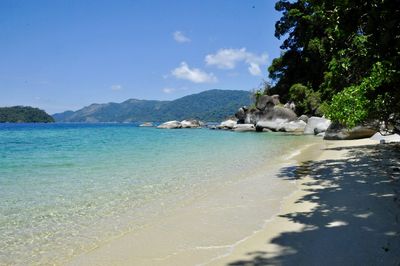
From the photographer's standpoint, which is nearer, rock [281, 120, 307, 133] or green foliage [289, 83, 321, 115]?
rock [281, 120, 307, 133]

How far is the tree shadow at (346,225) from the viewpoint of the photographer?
4.52 m

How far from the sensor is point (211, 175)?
41.6ft

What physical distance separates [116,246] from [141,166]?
977 cm

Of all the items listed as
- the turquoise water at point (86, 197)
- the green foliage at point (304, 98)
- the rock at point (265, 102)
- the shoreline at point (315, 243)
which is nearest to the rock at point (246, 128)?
the rock at point (265, 102)

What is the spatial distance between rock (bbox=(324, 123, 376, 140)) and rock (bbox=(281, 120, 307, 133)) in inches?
695

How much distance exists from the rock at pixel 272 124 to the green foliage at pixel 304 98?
317cm

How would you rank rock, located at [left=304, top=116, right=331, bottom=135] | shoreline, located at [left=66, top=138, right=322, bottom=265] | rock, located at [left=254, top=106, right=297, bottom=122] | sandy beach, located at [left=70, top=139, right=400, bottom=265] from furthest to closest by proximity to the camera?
rock, located at [left=254, top=106, right=297, bottom=122], rock, located at [left=304, top=116, right=331, bottom=135], shoreline, located at [left=66, top=138, right=322, bottom=265], sandy beach, located at [left=70, top=139, right=400, bottom=265]

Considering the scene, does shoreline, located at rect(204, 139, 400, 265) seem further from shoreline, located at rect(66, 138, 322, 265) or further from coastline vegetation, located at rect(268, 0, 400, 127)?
coastline vegetation, located at rect(268, 0, 400, 127)

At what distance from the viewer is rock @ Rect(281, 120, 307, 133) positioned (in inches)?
1704

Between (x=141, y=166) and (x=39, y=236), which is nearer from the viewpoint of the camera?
(x=39, y=236)

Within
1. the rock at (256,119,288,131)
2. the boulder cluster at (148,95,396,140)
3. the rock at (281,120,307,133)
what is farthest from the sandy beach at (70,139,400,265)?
the rock at (256,119,288,131)

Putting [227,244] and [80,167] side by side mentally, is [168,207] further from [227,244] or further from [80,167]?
[80,167]

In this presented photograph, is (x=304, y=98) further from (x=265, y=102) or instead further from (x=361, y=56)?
(x=361, y=56)

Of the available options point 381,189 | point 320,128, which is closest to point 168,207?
point 381,189
